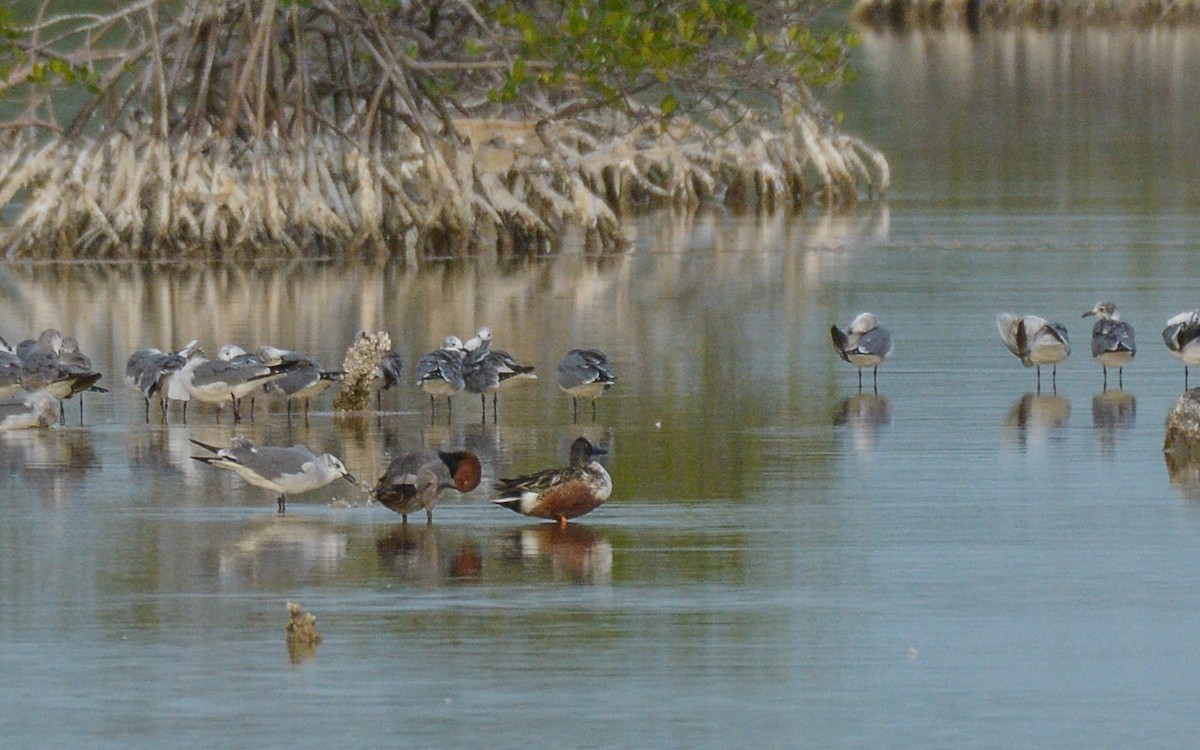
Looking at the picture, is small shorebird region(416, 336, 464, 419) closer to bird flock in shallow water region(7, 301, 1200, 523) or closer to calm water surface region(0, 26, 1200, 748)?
bird flock in shallow water region(7, 301, 1200, 523)

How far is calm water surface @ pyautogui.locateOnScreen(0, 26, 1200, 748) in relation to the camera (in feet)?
27.3

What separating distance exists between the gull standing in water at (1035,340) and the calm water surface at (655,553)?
0.22 metres

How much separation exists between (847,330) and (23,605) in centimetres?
749

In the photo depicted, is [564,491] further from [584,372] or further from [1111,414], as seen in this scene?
[1111,414]

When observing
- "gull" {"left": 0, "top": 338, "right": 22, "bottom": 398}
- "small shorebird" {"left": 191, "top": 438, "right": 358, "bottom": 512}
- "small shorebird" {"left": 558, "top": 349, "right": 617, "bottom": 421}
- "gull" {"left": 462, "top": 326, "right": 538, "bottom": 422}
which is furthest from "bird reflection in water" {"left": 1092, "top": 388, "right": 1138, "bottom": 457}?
"gull" {"left": 0, "top": 338, "right": 22, "bottom": 398}

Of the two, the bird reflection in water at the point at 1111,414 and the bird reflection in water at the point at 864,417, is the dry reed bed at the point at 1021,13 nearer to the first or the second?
the bird reflection in water at the point at 1111,414

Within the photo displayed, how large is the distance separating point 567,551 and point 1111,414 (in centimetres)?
490

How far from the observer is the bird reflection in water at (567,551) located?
1041 centimetres

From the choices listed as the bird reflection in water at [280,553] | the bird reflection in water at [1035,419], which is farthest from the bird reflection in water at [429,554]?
the bird reflection in water at [1035,419]

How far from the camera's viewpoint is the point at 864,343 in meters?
16.1

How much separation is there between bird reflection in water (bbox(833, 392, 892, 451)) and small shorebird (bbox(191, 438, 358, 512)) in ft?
10.5

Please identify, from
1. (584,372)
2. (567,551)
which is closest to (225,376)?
(584,372)

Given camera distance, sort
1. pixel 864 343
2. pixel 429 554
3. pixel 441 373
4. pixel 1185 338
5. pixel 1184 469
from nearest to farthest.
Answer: pixel 429 554, pixel 1184 469, pixel 441 373, pixel 1185 338, pixel 864 343

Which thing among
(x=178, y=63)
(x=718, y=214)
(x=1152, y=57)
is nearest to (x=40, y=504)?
(x=178, y=63)
